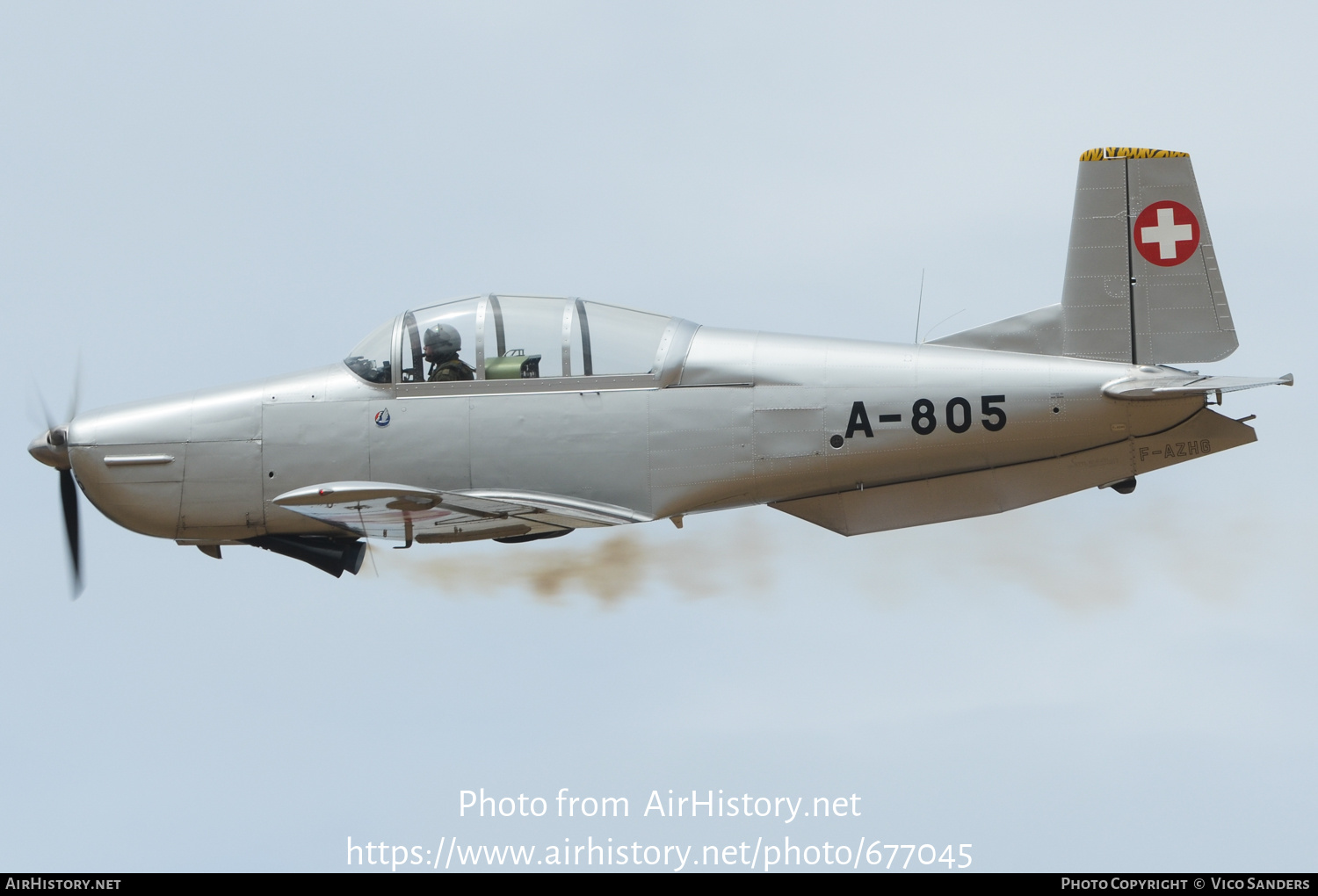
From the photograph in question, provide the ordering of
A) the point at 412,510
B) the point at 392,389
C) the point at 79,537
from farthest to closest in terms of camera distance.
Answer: the point at 79,537 → the point at 392,389 → the point at 412,510

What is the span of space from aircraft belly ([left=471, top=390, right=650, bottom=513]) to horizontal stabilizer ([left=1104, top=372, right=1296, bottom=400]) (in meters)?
3.82

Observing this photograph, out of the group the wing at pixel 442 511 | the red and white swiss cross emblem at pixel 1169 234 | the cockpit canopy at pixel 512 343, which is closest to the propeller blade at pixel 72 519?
the wing at pixel 442 511

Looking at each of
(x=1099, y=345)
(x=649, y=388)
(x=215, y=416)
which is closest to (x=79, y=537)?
(x=215, y=416)

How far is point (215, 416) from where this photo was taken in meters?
14.5

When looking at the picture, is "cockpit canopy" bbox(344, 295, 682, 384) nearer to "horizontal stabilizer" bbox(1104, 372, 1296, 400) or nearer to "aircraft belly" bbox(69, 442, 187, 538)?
"aircraft belly" bbox(69, 442, 187, 538)

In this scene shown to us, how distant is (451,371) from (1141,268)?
225 inches

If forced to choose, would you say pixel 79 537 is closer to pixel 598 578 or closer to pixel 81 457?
pixel 81 457

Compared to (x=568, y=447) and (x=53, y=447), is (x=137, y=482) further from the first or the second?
(x=568, y=447)

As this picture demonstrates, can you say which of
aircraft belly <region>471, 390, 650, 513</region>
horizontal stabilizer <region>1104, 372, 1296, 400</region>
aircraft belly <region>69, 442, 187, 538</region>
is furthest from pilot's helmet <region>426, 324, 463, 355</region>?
horizontal stabilizer <region>1104, 372, 1296, 400</region>

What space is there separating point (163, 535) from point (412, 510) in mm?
2900

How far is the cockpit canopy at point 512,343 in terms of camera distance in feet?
45.8

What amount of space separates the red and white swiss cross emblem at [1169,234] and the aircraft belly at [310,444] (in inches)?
258

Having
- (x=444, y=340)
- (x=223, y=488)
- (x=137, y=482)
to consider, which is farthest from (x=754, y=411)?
(x=137, y=482)

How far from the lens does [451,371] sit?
46.4ft
